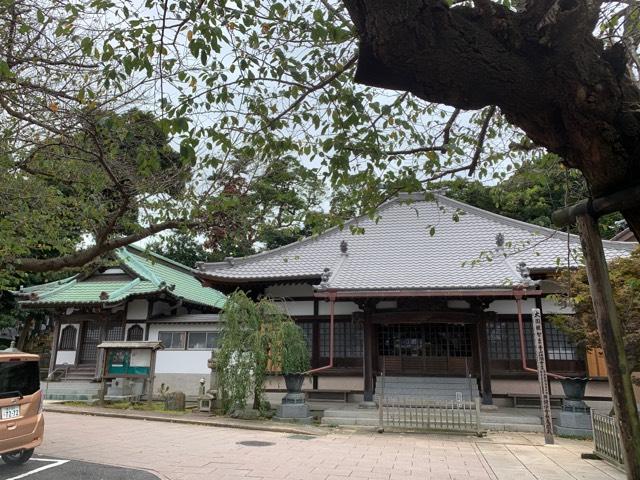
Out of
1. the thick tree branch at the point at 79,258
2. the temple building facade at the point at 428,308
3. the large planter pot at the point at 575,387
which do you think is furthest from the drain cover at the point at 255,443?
the large planter pot at the point at 575,387

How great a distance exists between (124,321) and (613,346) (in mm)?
18554

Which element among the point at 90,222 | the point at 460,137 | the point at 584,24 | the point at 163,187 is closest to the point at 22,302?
the point at 90,222

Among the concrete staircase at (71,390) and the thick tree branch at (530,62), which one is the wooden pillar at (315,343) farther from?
the thick tree branch at (530,62)

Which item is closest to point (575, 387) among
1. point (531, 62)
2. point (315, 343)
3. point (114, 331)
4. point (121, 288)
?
point (315, 343)

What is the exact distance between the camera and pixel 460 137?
21.2 ft

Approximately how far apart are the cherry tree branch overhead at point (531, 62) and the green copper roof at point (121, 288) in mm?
15036

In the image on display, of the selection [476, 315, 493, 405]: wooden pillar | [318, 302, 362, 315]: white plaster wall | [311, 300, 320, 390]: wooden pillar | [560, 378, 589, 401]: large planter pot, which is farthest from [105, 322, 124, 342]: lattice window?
[560, 378, 589, 401]: large planter pot

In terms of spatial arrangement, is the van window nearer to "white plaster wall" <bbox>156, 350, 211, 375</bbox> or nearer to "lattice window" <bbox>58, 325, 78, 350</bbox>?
"white plaster wall" <bbox>156, 350, 211, 375</bbox>

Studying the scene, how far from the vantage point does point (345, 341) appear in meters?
14.5

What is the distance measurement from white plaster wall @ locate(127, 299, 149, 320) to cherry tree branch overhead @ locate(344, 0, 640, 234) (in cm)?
1756

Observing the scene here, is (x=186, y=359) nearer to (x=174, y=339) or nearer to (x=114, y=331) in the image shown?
(x=174, y=339)

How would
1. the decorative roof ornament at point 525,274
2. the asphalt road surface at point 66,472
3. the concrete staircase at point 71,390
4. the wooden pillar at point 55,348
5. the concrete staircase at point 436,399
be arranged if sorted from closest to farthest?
the asphalt road surface at point 66,472, the concrete staircase at point 436,399, the decorative roof ornament at point 525,274, the concrete staircase at point 71,390, the wooden pillar at point 55,348

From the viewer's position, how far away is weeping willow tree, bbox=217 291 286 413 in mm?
12102

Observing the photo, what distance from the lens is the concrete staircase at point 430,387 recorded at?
12.9 metres
